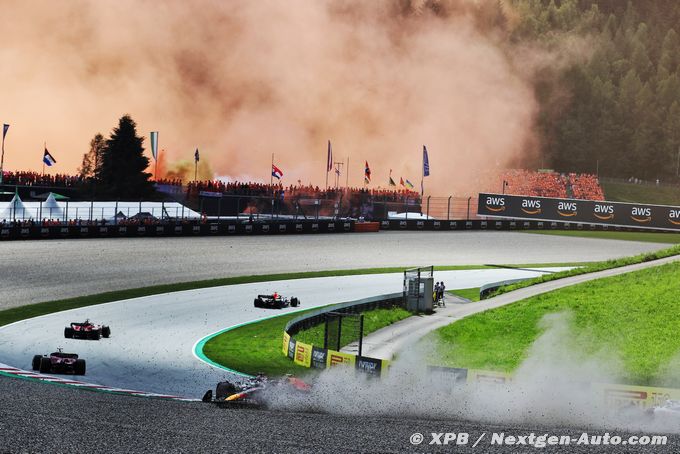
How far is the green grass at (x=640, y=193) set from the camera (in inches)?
5389

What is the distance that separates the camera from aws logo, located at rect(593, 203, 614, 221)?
204ft

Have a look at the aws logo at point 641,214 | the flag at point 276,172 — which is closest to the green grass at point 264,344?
the aws logo at point 641,214

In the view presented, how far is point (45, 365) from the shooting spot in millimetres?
25031

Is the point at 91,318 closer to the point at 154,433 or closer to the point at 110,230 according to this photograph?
the point at 154,433

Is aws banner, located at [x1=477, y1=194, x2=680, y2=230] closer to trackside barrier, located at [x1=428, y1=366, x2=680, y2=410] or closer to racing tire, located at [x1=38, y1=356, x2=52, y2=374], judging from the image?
trackside barrier, located at [x1=428, y1=366, x2=680, y2=410]

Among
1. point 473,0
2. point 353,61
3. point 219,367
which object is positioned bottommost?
point 219,367

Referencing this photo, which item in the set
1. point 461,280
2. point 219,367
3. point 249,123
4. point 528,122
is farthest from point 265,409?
point 528,122

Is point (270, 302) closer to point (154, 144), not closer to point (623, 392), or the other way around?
point (623, 392)

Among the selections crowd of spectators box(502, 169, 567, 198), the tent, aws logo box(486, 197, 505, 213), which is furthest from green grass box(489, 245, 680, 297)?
crowd of spectators box(502, 169, 567, 198)

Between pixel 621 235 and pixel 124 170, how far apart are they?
160 ft

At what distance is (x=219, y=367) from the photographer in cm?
2739

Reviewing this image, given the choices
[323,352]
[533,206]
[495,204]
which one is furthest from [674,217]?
[323,352]

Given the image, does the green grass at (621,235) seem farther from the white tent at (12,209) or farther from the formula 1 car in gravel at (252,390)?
the formula 1 car in gravel at (252,390)

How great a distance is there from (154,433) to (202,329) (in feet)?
49.8
